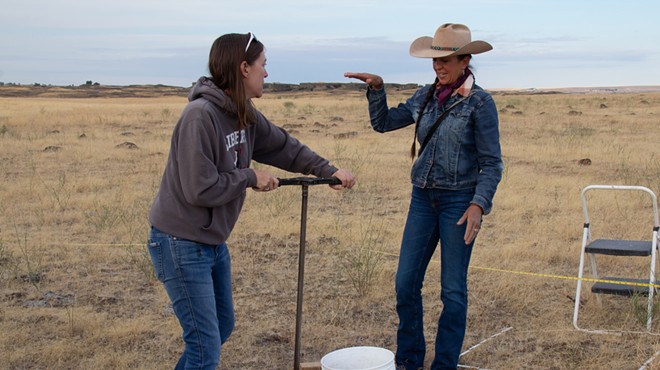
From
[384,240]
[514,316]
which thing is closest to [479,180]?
[514,316]

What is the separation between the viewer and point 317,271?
6.23m

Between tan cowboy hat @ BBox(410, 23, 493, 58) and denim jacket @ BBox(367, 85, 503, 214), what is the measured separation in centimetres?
20

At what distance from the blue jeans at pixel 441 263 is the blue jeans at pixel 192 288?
48.2 inches

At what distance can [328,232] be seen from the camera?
24.9ft

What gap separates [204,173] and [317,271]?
369 cm

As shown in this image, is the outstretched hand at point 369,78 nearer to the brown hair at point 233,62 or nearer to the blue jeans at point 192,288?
the brown hair at point 233,62

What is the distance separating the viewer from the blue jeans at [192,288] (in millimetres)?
2750

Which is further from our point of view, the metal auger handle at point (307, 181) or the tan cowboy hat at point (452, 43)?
the tan cowboy hat at point (452, 43)

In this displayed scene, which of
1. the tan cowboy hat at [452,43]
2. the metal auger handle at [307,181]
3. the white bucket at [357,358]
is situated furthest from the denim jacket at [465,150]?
the white bucket at [357,358]

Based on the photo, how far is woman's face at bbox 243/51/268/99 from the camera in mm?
2818

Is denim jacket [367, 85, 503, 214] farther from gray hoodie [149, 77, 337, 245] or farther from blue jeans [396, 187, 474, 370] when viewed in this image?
gray hoodie [149, 77, 337, 245]

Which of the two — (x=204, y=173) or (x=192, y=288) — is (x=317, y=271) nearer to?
(x=192, y=288)

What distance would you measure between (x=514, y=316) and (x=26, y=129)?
57.5ft

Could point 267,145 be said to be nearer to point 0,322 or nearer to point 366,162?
point 0,322
